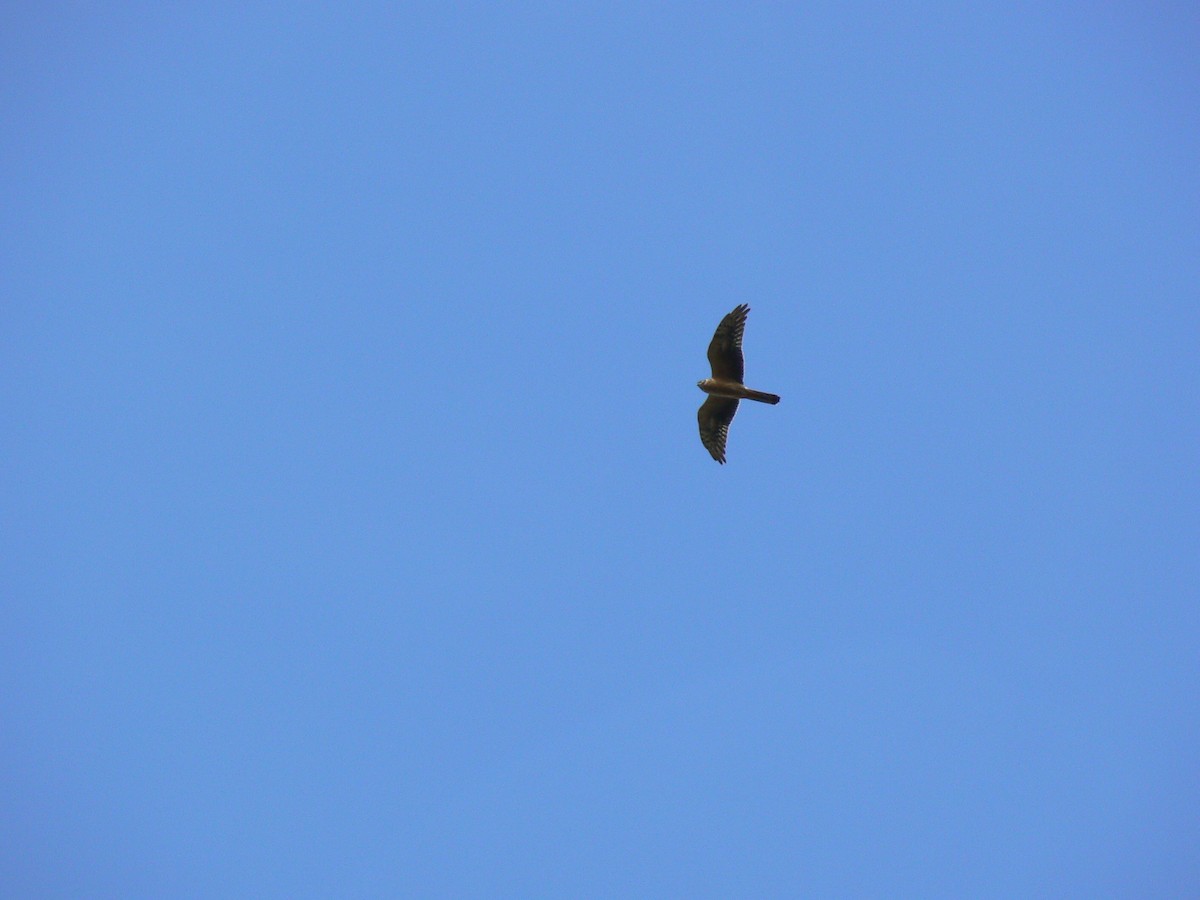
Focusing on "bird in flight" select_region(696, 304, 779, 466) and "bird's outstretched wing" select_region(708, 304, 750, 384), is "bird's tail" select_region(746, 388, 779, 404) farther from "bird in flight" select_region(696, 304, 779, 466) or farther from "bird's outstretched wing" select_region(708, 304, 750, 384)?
"bird's outstretched wing" select_region(708, 304, 750, 384)

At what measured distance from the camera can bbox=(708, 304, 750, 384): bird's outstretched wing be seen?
26312 mm

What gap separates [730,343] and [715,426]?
9.60 ft

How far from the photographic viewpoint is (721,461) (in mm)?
28062

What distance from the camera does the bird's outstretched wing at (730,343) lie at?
26.3 m

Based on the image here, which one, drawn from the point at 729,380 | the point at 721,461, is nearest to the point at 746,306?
the point at 729,380

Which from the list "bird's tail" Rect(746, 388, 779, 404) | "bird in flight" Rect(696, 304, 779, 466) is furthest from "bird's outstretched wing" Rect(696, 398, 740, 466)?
"bird's tail" Rect(746, 388, 779, 404)

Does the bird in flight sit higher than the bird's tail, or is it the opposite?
the bird in flight

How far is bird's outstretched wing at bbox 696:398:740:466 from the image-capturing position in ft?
91.1

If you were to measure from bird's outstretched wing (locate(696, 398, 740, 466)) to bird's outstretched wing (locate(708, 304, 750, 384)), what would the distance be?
1490 millimetres

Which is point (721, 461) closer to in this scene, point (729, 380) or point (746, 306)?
point (729, 380)

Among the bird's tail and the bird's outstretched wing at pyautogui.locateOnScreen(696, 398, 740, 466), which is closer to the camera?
the bird's tail

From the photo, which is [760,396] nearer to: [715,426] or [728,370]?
[728,370]

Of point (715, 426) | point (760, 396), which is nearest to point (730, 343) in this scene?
point (760, 396)

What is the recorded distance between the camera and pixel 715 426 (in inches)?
1105
